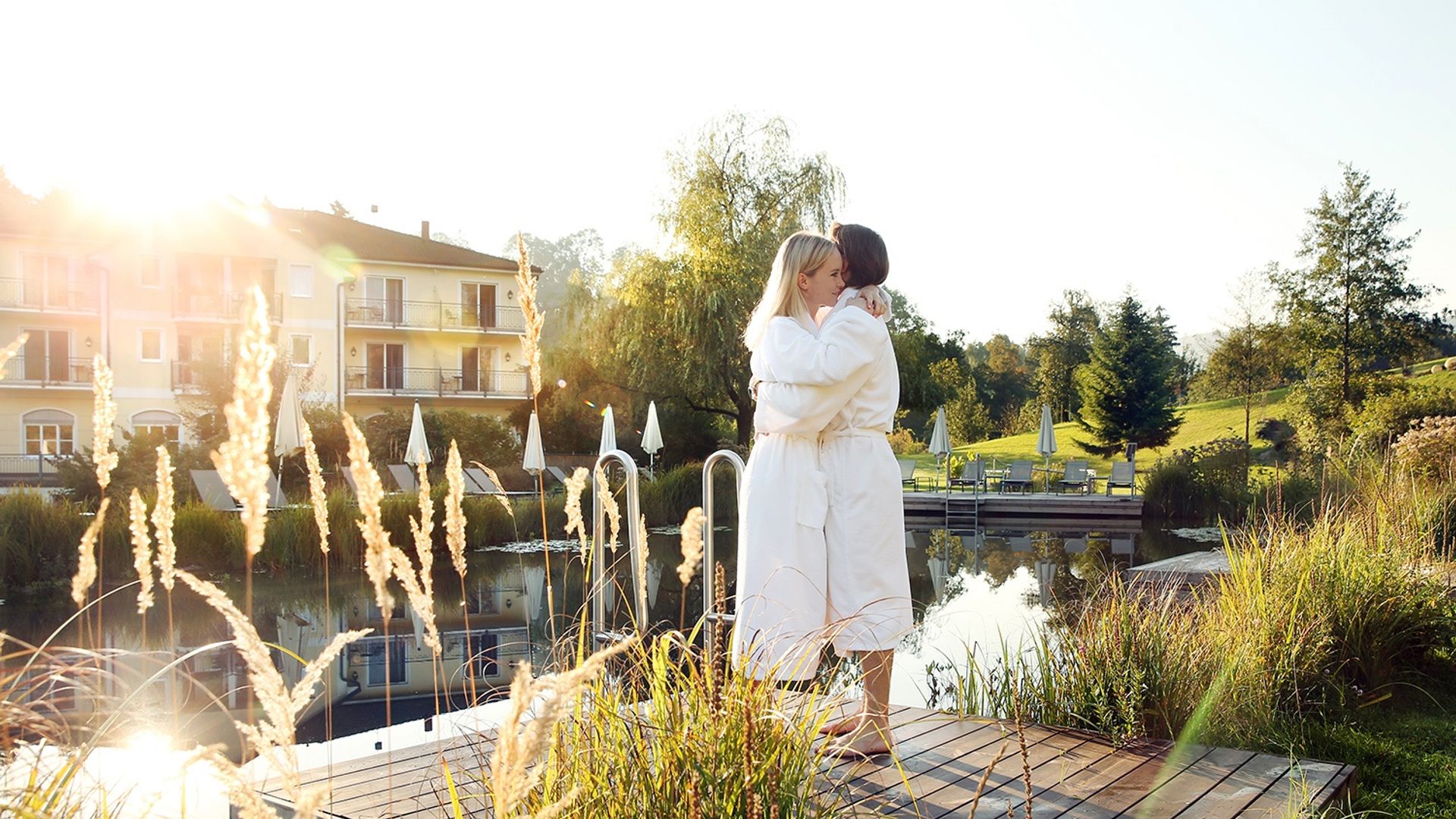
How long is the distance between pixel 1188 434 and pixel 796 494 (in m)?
37.8

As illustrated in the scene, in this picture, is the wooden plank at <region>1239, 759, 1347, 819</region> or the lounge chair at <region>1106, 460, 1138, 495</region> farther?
the lounge chair at <region>1106, 460, 1138, 495</region>

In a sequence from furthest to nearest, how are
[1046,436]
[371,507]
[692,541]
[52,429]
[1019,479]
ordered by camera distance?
[52,429], [1019,479], [1046,436], [692,541], [371,507]

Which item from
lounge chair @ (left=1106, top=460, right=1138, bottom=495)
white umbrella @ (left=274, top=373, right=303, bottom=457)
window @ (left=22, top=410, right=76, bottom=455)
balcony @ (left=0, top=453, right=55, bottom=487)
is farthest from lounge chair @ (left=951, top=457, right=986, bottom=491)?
window @ (left=22, top=410, right=76, bottom=455)

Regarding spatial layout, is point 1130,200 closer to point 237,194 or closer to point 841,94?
point 841,94

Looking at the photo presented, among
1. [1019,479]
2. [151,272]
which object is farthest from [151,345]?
[1019,479]

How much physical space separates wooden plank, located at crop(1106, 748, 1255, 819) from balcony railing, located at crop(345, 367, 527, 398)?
2772 centimetres

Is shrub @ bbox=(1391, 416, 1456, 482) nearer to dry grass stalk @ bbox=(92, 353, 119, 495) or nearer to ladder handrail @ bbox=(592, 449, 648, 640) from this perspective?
ladder handrail @ bbox=(592, 449, 648, 640)

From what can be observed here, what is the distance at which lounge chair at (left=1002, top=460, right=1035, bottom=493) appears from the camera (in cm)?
2258

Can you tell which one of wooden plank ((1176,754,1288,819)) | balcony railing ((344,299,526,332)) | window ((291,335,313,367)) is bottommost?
wooden plank ((1176,754,1288,819))

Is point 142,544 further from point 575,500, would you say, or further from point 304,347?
point 304,347

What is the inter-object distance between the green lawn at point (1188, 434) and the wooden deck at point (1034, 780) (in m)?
28.4

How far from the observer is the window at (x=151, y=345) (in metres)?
28.9

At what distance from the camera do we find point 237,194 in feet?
104

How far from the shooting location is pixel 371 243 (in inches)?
1265
